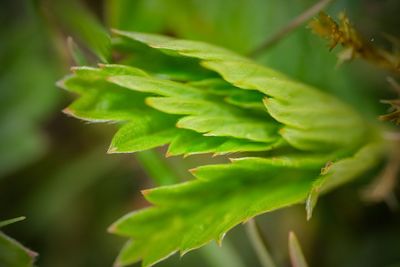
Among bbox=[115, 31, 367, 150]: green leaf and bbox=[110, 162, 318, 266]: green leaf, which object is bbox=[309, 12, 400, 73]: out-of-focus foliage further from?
bbox=[110, 162, 318, 266]: green leaf

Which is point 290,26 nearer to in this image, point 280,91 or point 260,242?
point 280,91

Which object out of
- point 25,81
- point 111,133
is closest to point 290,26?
point 111,133

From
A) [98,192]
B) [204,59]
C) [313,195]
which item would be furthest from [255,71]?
[98,192]

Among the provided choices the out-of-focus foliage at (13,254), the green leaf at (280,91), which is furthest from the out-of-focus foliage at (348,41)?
the out-of-focus foliage at (13,254)

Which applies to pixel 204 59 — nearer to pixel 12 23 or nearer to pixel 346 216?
pixel 346 216

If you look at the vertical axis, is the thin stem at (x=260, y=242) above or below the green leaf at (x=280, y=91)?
below

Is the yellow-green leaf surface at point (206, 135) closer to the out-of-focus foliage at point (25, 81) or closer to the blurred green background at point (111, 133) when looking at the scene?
the blurred green background at point (111, 133)
